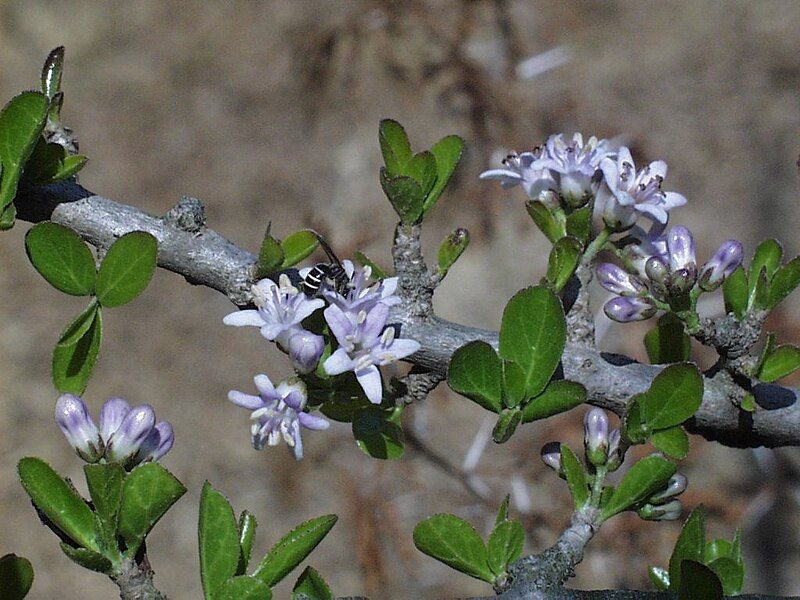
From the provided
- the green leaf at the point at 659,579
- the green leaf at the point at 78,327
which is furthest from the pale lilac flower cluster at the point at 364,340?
the green leaf at the point at 659,579

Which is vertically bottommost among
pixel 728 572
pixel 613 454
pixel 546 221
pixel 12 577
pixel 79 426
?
pixel 728 572

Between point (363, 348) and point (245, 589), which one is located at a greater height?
point (363, 348)

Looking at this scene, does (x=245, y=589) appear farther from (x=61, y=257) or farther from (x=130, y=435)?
(x=61, y=257)

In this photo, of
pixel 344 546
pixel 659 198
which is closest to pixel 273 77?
pixel 344 546

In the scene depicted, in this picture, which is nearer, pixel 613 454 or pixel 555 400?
pixel 555 400

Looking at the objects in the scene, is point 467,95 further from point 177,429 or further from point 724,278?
point 724,278

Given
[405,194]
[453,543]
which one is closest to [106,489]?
[453,543]

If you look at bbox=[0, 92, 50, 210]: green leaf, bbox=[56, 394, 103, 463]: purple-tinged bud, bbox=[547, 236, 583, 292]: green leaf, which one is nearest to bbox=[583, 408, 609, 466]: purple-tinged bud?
bbox=[547, 236, 583, 292]: green leaf

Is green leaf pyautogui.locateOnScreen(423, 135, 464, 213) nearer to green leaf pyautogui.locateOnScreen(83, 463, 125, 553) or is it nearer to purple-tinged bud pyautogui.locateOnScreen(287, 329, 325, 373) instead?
purple-tinged bud pyautogui.locateOnScreen(287, 329, 325, 373)
